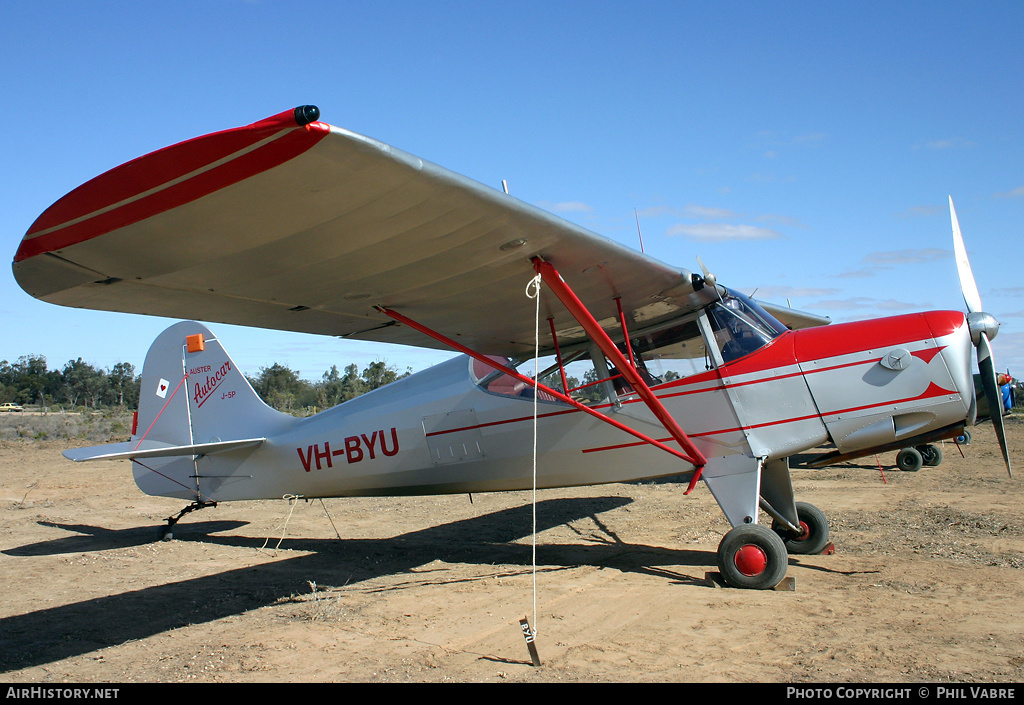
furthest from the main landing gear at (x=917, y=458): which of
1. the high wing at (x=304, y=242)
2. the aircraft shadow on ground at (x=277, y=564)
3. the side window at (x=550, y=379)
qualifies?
the high wing at (x=304, y=242)

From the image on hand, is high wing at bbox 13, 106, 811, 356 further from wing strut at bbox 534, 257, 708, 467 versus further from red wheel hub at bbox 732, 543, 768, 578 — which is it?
red wheel hub at bbox 732, 543, 768, 578

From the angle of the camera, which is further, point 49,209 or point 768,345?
point 768,345

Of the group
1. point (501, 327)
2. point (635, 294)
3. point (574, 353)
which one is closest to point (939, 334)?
point (635, 294)

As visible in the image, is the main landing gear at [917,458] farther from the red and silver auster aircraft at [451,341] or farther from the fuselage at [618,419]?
the fuselage at [618,419]

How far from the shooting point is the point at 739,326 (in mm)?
6055

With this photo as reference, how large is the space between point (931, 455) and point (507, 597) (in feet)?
39.3

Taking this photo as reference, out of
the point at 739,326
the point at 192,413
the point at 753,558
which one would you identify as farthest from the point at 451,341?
the point at 192,413

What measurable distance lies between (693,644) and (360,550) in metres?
4.86

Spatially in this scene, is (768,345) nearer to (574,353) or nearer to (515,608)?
(574,353)

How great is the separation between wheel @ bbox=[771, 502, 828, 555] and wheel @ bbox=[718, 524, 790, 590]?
57.8 inches

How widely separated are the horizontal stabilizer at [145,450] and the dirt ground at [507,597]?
110cm

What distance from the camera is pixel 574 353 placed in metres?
6.85

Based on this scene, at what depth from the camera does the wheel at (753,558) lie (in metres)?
5.14
